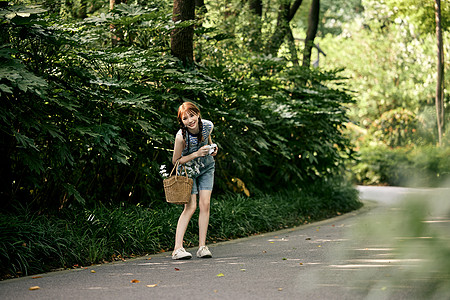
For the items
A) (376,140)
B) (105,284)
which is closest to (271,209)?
(105,284)

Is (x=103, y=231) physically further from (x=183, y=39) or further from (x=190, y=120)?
(x=183, y=39)

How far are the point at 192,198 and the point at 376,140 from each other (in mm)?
25441

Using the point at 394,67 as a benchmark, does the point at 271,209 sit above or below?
below

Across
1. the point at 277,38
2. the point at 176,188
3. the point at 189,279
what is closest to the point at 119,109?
the point at 176,188

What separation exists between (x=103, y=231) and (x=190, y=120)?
Answer: 1.78 metres

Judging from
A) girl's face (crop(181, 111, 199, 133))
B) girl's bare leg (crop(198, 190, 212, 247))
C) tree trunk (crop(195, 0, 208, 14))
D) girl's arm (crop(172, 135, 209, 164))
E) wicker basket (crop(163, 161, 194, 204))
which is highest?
tree trunk (crop(195, 0, 208, 14))

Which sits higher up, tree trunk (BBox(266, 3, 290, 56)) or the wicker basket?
tree trunk (BBox(266, 3, 290, 56))

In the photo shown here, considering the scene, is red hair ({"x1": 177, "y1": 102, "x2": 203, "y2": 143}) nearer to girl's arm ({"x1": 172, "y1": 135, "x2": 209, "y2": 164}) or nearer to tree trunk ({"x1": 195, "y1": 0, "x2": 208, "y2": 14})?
girl's arm ({"x1": 172, "y1": 135, "x2": 209, "y2": 164})

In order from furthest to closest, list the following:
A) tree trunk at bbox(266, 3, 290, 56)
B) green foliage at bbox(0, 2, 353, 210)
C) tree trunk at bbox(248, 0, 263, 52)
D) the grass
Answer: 1. tree trunk at bbox(266, 3, 290, 56)
2. tree trunk at bbox(248, 0, 263, 52)
3. green foliage at bbox(0, 2, 353, 210)
4. the grass

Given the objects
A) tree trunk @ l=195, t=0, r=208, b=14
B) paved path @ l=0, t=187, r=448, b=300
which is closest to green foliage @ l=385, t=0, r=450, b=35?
tree trunk @ l=195, t=0, r=208, b=14

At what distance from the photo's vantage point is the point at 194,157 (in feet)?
22.1

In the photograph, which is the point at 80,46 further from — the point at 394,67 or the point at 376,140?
the point at 394,67

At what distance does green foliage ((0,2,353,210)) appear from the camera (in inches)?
264

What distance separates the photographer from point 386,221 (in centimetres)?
157
